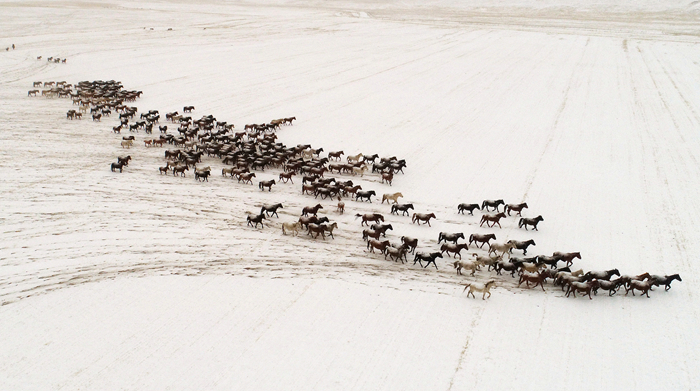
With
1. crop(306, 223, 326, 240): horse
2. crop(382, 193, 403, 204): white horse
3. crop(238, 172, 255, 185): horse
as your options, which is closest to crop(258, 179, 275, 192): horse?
crop(238, 172, 255, 185): horse

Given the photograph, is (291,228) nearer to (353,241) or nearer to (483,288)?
(353,241)

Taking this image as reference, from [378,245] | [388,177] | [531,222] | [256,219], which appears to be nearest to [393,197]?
[388,177]

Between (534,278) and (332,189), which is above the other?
(332,189)

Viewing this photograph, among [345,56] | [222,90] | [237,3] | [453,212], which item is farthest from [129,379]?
[237,3]

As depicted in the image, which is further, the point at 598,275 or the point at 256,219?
the point at 256,219

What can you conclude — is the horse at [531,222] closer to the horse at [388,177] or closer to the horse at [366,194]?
the horse at [366,194]

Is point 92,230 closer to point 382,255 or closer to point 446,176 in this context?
point 382,255

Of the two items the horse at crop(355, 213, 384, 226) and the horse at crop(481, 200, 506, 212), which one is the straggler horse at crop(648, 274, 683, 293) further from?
the horse at crop(355, 213, 384, 226)

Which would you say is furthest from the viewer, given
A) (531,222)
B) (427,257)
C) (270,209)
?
(270,209)
